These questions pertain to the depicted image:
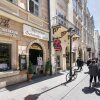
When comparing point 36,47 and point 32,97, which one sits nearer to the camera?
point 32,97

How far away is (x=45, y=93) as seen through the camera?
10805 mm

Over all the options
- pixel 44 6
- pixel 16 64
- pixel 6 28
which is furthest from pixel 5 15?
pixel 44 6

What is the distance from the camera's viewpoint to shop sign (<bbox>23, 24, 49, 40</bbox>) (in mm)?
14387

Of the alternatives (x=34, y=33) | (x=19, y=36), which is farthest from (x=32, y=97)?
(x=34, y=33)

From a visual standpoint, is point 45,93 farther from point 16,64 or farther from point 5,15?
point 5,15

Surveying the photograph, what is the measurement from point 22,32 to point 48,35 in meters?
4.62

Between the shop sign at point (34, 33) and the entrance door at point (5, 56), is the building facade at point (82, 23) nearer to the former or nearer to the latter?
the shop sign at point (34, 33)

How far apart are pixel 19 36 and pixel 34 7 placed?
3.86m

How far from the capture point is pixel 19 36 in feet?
44.8

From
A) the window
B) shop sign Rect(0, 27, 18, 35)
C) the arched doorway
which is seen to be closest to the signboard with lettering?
shop sign Rect(0, 27, 18, 35)

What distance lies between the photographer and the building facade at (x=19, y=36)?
12.2m

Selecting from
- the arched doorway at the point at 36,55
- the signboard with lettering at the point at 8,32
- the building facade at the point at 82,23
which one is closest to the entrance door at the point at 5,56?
the signboard with lettering at the point at 8,32

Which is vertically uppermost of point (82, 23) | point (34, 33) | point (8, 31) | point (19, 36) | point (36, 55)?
point (82, 23)

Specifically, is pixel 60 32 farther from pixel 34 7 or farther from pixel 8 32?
pixel 8 32
